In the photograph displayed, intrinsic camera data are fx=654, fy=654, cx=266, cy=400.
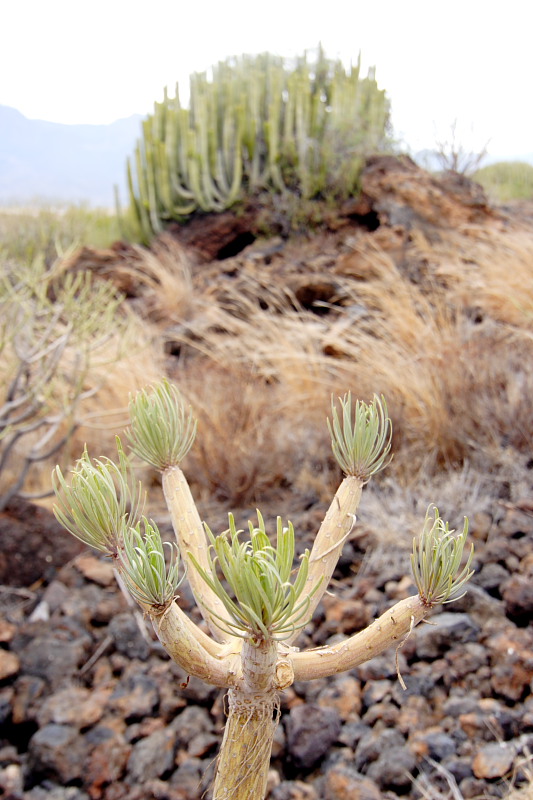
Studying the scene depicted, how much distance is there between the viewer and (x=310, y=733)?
69.9 inches

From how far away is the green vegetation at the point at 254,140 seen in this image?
8.20 metres

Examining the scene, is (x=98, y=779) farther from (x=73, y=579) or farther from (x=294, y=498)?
(x=294, y=498)

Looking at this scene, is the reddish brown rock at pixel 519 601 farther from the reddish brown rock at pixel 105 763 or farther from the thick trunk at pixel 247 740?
the thick trunk at pixel 247 740

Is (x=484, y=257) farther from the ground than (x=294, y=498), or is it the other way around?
(x=484, y=257)

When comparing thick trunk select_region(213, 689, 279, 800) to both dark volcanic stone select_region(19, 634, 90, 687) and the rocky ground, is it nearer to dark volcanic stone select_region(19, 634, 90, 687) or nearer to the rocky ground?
the rocky ground

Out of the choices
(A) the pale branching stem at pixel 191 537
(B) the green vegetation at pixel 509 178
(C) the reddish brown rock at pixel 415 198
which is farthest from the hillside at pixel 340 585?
(B) the green vegetation at pixel 509 178

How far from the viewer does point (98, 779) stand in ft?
5.94

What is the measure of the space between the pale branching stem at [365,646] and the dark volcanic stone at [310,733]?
1107 mm

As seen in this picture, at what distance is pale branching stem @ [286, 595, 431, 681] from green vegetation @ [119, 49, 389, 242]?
24.0ft

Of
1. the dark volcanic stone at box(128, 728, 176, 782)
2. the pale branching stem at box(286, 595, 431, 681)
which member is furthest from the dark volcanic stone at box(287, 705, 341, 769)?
the pale branching stem at box(286, 595, 431, 681)

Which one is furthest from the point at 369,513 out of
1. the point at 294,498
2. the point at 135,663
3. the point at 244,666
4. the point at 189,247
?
the point at 189,247

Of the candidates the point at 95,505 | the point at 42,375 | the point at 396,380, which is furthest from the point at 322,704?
the point at 42,375

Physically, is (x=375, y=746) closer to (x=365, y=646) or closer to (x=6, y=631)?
(x=365, y=646)

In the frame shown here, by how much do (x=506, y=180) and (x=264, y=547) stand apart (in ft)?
54.2
